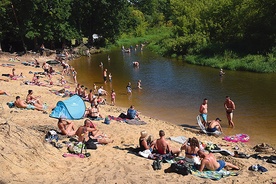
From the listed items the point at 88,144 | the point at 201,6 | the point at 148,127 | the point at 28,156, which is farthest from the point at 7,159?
the point at 201,6

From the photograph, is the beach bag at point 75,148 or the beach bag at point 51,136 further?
the beach bag at point 51,136

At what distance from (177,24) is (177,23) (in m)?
0.16

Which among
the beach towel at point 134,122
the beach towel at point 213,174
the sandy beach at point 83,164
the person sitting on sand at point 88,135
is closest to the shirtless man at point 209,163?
the beach towel at point 213,174

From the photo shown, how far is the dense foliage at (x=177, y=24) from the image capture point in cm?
3950

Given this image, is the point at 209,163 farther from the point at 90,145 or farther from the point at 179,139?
the point at 90,145

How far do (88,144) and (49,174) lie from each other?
284cm

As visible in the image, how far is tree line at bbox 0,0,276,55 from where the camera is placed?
39.7 meters

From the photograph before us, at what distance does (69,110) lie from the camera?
15992mm

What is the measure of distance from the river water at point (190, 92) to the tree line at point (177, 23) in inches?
261

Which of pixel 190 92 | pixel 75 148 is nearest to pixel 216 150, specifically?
pixel 75 148

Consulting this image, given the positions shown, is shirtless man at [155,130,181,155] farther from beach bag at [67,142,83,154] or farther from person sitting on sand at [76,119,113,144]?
beach bag at [67,142,83,154]

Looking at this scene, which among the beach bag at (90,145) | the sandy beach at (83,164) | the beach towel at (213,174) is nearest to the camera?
the sandy beach at (83,164)

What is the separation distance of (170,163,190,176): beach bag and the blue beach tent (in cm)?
724

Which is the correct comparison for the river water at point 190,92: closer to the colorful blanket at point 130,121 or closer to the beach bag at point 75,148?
the colorful blanket at point 130,121
